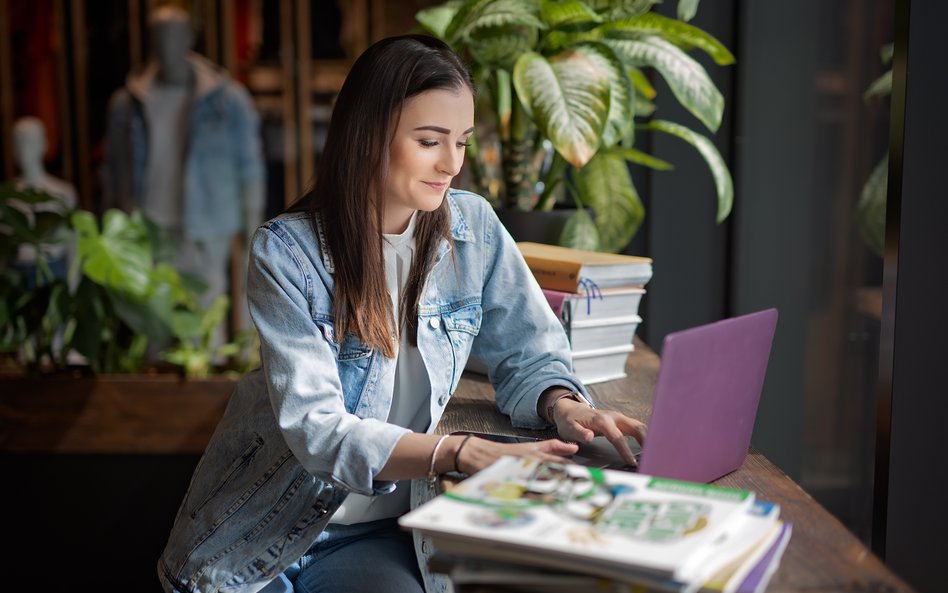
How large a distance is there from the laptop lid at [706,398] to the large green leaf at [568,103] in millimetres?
681

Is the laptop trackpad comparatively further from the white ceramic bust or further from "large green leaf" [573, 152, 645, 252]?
the white ceramic bust

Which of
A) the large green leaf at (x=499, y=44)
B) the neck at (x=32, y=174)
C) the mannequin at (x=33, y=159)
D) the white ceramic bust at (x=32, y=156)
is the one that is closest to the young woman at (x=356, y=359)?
the large green leaf at (x=499, y=44)

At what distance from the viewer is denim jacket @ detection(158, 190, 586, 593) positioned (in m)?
1.13

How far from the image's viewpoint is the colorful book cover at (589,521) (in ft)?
2.38

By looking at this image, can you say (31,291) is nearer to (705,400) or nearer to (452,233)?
(452,233)

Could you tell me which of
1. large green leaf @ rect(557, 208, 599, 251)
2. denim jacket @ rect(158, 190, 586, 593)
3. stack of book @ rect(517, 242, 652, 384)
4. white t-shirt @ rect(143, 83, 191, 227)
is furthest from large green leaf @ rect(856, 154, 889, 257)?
white t-shirt @ rect(143, 83, 191, 227)

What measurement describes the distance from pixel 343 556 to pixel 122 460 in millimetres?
1544

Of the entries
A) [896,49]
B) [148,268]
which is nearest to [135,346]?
[148,268]

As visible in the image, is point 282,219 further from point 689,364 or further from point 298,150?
point 298,150

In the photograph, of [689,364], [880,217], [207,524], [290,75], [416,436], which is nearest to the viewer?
[689,364]

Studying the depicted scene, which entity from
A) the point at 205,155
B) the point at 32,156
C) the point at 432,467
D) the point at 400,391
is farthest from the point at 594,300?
the point at 32,156

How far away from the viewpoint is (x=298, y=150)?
4.86 meters

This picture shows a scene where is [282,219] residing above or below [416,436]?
above

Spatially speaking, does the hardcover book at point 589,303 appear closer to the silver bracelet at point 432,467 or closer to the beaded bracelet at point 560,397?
the beaded bracelet at point 560,397
